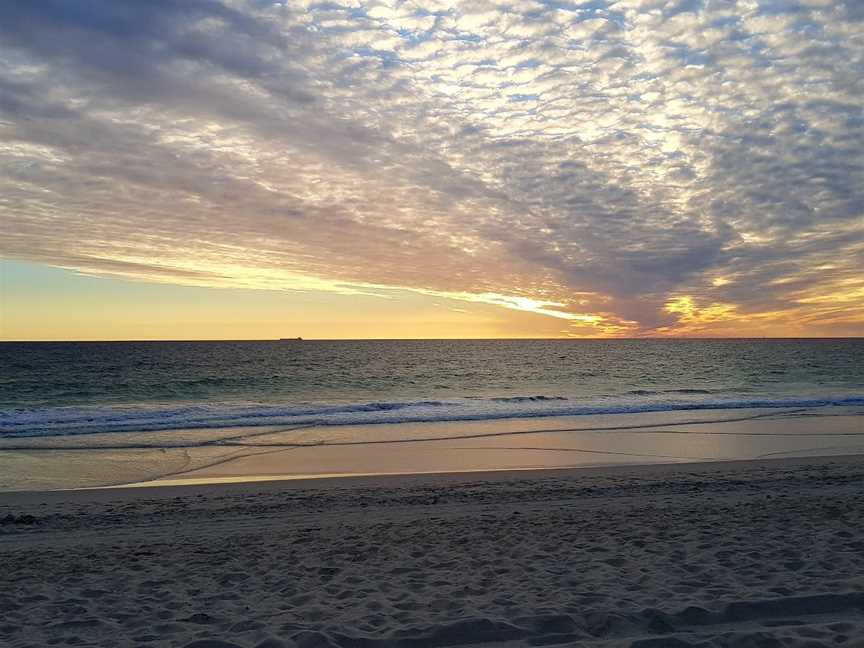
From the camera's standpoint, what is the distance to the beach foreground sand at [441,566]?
5422 mm

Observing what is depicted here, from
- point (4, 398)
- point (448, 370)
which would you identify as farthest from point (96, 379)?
point (448, 370)

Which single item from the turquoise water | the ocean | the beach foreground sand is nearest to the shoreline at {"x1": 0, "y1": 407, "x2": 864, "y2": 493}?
the ocean

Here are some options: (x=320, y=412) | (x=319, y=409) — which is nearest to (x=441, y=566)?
→ (x=320, y=412)

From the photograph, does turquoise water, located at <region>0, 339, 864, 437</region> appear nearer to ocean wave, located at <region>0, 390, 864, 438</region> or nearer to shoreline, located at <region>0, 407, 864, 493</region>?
ocean wave, located at <region>0, 390, 864, 438</region>

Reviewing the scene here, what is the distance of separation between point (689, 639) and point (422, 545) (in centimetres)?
394

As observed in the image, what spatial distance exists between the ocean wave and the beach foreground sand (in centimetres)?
1274

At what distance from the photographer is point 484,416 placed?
89.4 ft

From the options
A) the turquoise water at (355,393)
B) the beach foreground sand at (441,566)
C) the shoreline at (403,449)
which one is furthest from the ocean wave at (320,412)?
the beach foreground sand at (441,566)

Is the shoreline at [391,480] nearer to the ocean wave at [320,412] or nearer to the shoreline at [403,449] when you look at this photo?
the shoreline at [403,449]

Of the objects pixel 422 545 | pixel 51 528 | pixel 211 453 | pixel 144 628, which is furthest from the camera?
pixel 211 453

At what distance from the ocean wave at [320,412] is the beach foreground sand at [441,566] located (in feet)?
41.8

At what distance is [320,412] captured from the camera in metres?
28.8

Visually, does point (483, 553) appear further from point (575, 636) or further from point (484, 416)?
point (484, 416)

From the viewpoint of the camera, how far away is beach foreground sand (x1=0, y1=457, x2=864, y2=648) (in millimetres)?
5422
